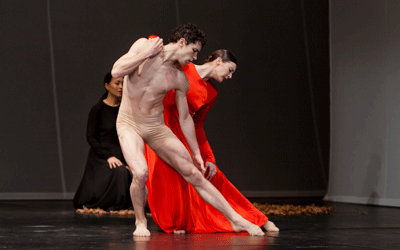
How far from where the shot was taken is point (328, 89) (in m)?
9.19

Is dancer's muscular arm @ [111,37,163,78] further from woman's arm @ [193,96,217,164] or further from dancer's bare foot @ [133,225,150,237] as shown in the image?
dancer's bare foot @ [133,225,150,237]

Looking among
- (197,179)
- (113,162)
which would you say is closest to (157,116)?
(197,179)

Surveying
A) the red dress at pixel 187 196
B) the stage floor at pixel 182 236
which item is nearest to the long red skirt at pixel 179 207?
the red dress at pixel 187 196

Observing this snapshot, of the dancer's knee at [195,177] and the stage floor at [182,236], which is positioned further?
the dancer's knee at [195,177]

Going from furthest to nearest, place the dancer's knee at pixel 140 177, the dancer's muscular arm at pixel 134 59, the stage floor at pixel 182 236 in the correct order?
the dancer's knee at pixel 140 177, the dancer's muscular arm at pixel 134 59, the stage floor at pixel 182 236

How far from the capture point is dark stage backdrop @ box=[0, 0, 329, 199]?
7.94 meters

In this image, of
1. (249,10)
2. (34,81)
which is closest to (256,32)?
(249,10)

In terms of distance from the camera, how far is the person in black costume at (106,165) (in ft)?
19.4

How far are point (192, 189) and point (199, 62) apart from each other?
4.65 m

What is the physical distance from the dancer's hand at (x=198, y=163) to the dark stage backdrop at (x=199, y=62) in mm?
4732

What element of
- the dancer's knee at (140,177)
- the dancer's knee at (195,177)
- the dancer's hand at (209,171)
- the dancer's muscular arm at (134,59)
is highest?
the dancer's muscular arm at (134,59)

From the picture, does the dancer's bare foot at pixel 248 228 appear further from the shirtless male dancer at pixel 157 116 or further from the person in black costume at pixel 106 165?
the person in black costume at pixel 106 165

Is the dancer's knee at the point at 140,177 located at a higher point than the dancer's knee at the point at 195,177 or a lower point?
higher

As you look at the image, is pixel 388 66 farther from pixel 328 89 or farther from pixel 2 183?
pixel 2 183
